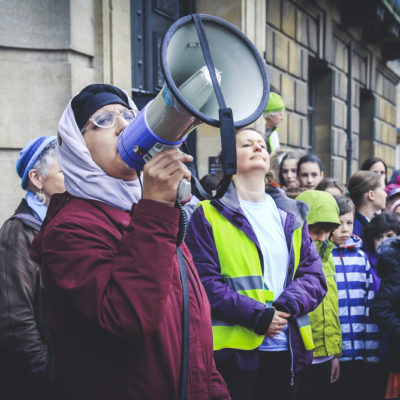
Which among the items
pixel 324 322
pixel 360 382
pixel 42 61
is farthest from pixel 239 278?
pixel 42 61

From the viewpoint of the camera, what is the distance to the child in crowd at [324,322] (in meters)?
2.67

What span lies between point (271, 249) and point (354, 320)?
103 centimetres

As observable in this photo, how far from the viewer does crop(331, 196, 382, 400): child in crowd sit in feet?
9.73

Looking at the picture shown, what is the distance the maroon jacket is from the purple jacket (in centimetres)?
90

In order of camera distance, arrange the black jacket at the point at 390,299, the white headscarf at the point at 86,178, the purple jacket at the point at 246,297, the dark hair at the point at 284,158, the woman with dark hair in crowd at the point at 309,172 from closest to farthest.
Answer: the white headscarf at the point at 86,178
the purple jacket at the point at 246,297
the black jacket at the point at 390,299
the woman with dark hair in crowd at the point at 309,172
the dark hair at the point at 284,158

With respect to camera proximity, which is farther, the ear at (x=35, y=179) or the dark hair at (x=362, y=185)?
the dark hair at (x=362, y=185)

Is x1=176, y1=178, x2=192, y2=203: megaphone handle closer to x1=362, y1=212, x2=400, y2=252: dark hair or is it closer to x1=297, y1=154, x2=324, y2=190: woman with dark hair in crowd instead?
x1=362, y1=212, x2=400, y2=252: dark hair

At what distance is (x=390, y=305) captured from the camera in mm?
2906

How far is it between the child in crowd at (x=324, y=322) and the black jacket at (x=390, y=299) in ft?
0.95

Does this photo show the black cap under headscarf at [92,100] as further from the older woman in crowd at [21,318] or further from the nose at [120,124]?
the older woman in crowd at [21,318]

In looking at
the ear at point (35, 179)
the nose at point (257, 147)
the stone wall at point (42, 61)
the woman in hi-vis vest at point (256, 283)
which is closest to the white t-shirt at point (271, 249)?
the woman in hi-vis vest at point (256, 283)

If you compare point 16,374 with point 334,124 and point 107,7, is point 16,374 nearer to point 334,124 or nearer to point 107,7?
point 107,7

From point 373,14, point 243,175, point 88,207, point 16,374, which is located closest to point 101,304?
point 88,207

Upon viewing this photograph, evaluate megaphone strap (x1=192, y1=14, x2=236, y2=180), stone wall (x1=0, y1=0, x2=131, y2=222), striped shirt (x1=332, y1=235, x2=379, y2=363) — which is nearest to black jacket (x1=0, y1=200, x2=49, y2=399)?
megaphone strap (x1=192, y1=14, x2=236, y2=180)
